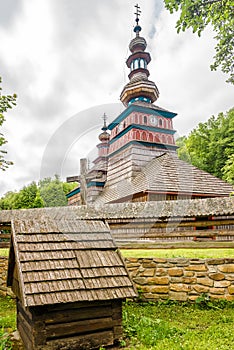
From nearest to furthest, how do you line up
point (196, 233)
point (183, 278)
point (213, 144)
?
point (183, 278)
point (196, 233)
point (213, 144)

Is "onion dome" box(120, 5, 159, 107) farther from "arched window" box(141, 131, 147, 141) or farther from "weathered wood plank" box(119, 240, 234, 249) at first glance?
"weathered wood plank" box(119, 240, 234, 249)

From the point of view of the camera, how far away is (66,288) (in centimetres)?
353

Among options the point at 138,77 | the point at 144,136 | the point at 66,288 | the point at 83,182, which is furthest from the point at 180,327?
the point at 138,77

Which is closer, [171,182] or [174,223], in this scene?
[174,223]

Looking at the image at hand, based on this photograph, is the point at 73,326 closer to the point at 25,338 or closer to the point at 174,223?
the point at 25,338

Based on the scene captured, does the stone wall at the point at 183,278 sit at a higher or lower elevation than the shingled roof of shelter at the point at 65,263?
lower

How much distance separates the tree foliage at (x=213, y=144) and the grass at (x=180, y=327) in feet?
67.4

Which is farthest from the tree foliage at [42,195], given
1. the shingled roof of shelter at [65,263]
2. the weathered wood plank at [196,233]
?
the shingled roof of shelter at [65,263]

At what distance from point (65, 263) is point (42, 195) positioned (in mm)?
10967

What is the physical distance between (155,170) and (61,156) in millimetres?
7512

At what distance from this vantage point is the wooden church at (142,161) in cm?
1419

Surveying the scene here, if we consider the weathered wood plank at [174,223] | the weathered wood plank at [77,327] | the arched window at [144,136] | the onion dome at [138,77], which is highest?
the onion dome at [138,77]

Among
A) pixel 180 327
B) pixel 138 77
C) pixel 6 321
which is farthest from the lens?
pixel 138 77

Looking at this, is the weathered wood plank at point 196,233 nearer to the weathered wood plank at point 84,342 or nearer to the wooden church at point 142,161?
the weathered wood plank at point 84,342
